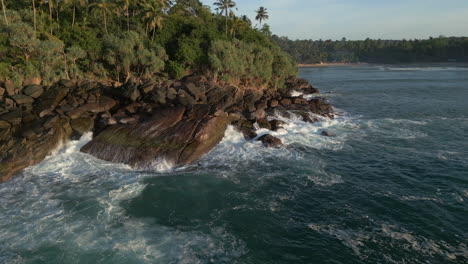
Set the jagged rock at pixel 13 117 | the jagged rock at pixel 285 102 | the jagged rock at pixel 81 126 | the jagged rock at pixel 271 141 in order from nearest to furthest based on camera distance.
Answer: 1. the jagged rock at pixel 13 117
2. the jagged rock at pixel 81 126
3. the jagged rock at pixel 271 141
4. the jagged rock at pixel 285 102

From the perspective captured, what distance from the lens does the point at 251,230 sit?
17.8 meters

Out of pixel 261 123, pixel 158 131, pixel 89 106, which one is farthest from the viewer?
pixel 261 123

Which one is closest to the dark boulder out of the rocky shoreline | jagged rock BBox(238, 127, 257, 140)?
the rocky shoreline

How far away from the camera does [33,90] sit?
35.2m

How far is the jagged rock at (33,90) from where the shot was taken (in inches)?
1375

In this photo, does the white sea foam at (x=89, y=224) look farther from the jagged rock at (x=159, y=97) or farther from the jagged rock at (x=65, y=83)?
the jagged rock at (x=65, y=83)

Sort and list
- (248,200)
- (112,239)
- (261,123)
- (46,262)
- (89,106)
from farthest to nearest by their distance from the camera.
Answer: (261,123), (89,106), (248,200), (112,239), (46,262)

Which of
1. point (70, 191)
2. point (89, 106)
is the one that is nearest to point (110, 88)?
point (89, 106)

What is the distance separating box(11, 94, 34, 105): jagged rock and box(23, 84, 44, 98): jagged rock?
0.85 m

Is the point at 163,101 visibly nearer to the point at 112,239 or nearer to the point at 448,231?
the point at 112,239

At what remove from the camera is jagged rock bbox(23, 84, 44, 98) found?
34.9 metres

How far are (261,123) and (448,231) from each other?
76.3 feet

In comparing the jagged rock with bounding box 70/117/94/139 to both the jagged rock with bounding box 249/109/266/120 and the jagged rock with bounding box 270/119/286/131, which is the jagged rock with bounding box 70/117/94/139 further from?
the jagged rock with bounding box 270/119/286/131

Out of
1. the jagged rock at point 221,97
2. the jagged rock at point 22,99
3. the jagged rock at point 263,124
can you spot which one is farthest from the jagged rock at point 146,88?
the jagged rock at point 263,124
